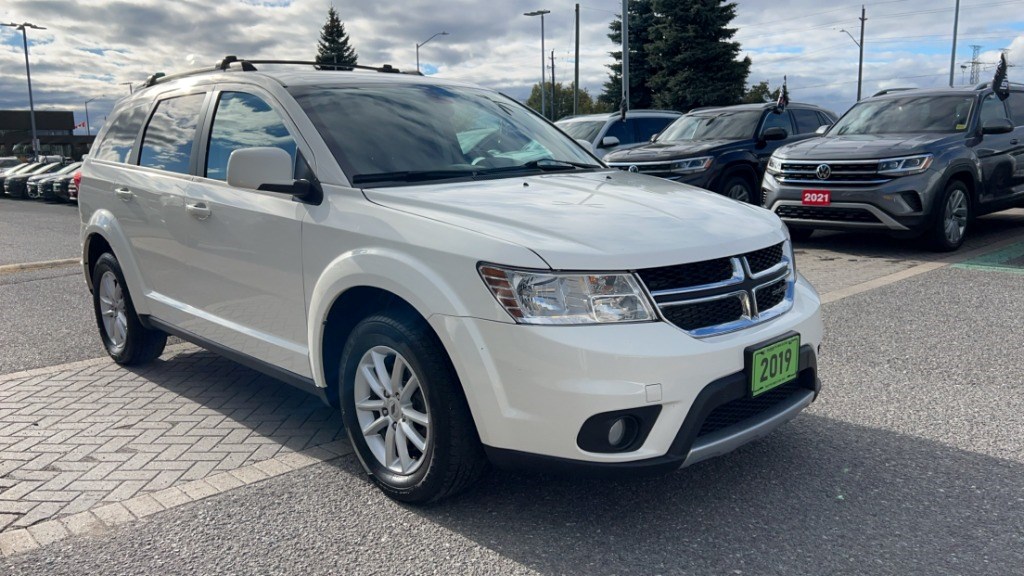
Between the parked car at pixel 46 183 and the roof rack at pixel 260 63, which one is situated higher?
the roof rack at pixel 260 63

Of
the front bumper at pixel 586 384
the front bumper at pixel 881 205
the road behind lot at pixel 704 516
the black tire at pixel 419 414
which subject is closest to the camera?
the front bumper at pixel 586 384

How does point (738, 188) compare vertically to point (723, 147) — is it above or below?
below

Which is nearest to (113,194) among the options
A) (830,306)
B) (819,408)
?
(819,408)

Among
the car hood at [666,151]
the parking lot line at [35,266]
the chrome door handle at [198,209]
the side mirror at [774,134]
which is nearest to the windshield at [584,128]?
the car hood at [666,151]

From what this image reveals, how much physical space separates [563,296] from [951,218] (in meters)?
8.10

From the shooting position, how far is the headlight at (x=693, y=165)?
37.1ft

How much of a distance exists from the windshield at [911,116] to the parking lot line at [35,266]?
9.74m

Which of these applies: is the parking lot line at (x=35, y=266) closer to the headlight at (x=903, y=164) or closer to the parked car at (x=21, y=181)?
the headlight at (x=903, y=164)

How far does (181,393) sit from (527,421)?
9.59 ft

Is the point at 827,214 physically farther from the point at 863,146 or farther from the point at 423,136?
the point at 423,136

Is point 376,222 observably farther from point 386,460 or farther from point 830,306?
point 830,306

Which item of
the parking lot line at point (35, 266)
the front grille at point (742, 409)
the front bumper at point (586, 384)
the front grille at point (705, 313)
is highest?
the front grille at point (705, 313)

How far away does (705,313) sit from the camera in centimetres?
304

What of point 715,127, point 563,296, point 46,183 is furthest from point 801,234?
point 46,183
